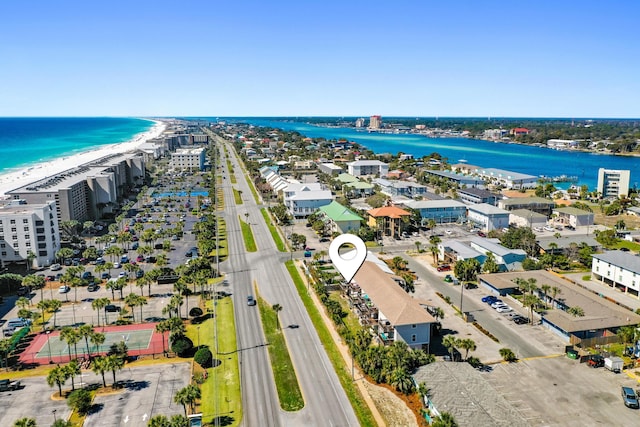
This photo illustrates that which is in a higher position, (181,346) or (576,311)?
(576,311)

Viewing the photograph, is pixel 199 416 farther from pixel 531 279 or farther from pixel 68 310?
pixel 531 279

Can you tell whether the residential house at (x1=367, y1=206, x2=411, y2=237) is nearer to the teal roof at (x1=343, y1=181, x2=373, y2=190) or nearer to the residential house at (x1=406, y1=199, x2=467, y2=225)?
the residential house at (x1=406, y1=199, x2=467, y2=225)

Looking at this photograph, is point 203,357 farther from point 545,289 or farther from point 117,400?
point 545,289

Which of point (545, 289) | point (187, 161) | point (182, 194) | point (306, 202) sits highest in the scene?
point (187, 161)

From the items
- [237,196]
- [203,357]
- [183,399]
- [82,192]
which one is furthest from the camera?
[237,196]

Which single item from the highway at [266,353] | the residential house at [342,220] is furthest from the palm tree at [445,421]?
the residential house at [342,220]

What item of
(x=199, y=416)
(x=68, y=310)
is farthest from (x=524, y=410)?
(x=68, y=310)

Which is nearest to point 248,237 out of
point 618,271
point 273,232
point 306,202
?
point 273,232
